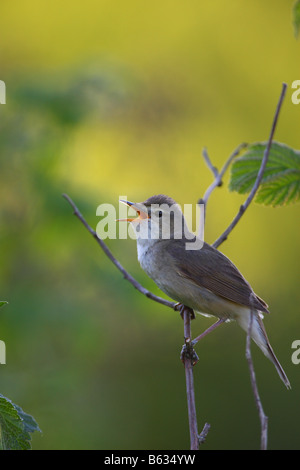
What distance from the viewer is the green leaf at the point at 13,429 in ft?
8.34

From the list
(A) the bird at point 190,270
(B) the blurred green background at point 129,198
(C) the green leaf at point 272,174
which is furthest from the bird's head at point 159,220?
(B) the blurred green background at point 129,198

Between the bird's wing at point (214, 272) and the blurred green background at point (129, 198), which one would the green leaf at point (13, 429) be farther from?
the blurred green background at point (129, 198)

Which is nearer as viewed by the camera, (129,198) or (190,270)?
(190,270)

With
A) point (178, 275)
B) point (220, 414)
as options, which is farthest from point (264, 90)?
point (178, 275)

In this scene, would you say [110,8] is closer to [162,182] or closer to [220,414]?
[162,182]

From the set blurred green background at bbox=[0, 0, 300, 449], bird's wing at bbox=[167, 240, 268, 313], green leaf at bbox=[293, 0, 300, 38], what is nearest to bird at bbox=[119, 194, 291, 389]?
bird's wing at bbox=[167, 240, 268, 313]

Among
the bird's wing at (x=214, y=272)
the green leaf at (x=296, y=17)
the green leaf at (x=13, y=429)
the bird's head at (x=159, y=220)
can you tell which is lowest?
the green leaf at (x=13, y=429)

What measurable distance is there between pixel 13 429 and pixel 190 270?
2004 mm

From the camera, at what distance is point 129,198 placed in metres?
6.30

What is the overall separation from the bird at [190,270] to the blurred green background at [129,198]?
134 centimetres

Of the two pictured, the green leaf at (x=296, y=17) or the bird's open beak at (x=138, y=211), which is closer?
the green leaf at (x=296, y=17)

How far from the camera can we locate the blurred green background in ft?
19.9

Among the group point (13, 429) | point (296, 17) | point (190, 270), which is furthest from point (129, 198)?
point (13, 429)

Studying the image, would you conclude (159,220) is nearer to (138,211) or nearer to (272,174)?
(138,211)
